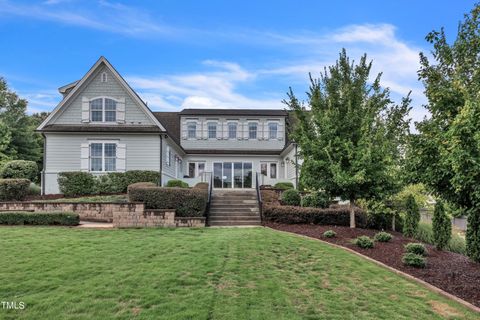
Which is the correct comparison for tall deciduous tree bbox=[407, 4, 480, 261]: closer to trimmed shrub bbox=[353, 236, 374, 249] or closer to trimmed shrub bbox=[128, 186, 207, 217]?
trimmed shrub bbox=[353, 236, 374, 249]

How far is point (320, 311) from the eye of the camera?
548cm

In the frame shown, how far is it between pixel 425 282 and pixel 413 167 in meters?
2.74

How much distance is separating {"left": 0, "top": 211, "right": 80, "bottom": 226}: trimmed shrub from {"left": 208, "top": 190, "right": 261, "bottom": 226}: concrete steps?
555 cm

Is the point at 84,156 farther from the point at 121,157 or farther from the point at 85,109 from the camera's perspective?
the point at 85,109

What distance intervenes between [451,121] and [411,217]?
8317 mm

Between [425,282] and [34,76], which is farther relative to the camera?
[34,76]

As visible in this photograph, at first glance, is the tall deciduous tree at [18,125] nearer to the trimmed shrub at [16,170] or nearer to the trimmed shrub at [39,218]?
the trimmed shrub at [16,170]

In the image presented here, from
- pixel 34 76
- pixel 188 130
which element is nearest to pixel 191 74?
pixel 188 130

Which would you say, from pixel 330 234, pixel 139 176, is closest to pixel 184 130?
pixel 139 176

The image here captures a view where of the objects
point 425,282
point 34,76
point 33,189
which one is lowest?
point 425,282

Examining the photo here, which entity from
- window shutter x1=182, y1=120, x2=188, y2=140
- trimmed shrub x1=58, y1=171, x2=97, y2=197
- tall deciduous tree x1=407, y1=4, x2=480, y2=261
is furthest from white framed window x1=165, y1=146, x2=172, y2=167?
tall deciduous tree x1=407, y1=4, x2=480, y2=261

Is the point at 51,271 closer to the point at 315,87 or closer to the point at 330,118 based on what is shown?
the point at 330,118

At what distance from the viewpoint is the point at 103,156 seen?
67.8ft

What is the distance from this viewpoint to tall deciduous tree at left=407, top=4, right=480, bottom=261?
535 cm
